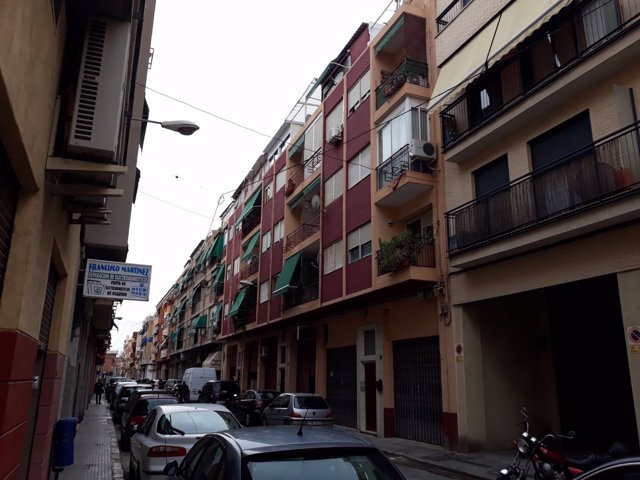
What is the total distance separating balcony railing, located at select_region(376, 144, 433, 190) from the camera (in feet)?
56.2

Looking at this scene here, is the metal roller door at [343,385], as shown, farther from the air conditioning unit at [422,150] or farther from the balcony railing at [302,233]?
the air conditioning unit at [422,150]

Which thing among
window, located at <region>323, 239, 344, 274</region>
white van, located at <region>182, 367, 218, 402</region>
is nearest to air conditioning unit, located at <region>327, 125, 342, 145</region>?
window, located at <region>323, 239, 344, 274</region>

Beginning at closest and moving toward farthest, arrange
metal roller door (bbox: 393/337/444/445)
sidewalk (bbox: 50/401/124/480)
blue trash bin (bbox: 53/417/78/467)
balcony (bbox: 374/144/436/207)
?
1. blue trash bin (bbox: 53/417/78/467)
2. sidewalk (bbox: 50/401/124/480)
3. metal roller door (bbox: 393/337/444/445)
4. balcony (bbox: 374/144/436/207)

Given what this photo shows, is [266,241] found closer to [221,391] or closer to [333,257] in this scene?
[221,391]

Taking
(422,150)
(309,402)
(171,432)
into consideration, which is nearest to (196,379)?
(309,402)

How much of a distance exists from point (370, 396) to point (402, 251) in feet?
22.0

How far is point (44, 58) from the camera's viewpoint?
4395 mm

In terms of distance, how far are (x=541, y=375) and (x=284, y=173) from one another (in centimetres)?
2003

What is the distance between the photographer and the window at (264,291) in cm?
3128

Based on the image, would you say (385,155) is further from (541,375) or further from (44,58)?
(44,58)

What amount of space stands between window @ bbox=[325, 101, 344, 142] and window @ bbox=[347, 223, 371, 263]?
17.3 ft

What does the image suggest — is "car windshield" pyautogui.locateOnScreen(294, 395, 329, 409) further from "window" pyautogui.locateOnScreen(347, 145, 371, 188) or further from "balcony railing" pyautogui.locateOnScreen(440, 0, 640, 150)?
"balcony railing" pyautogui.locateOnScreen(440, 0, 640, 150)

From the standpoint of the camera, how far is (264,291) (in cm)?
3203

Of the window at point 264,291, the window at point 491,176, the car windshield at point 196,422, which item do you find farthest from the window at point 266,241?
the car windshield at point 196,422
